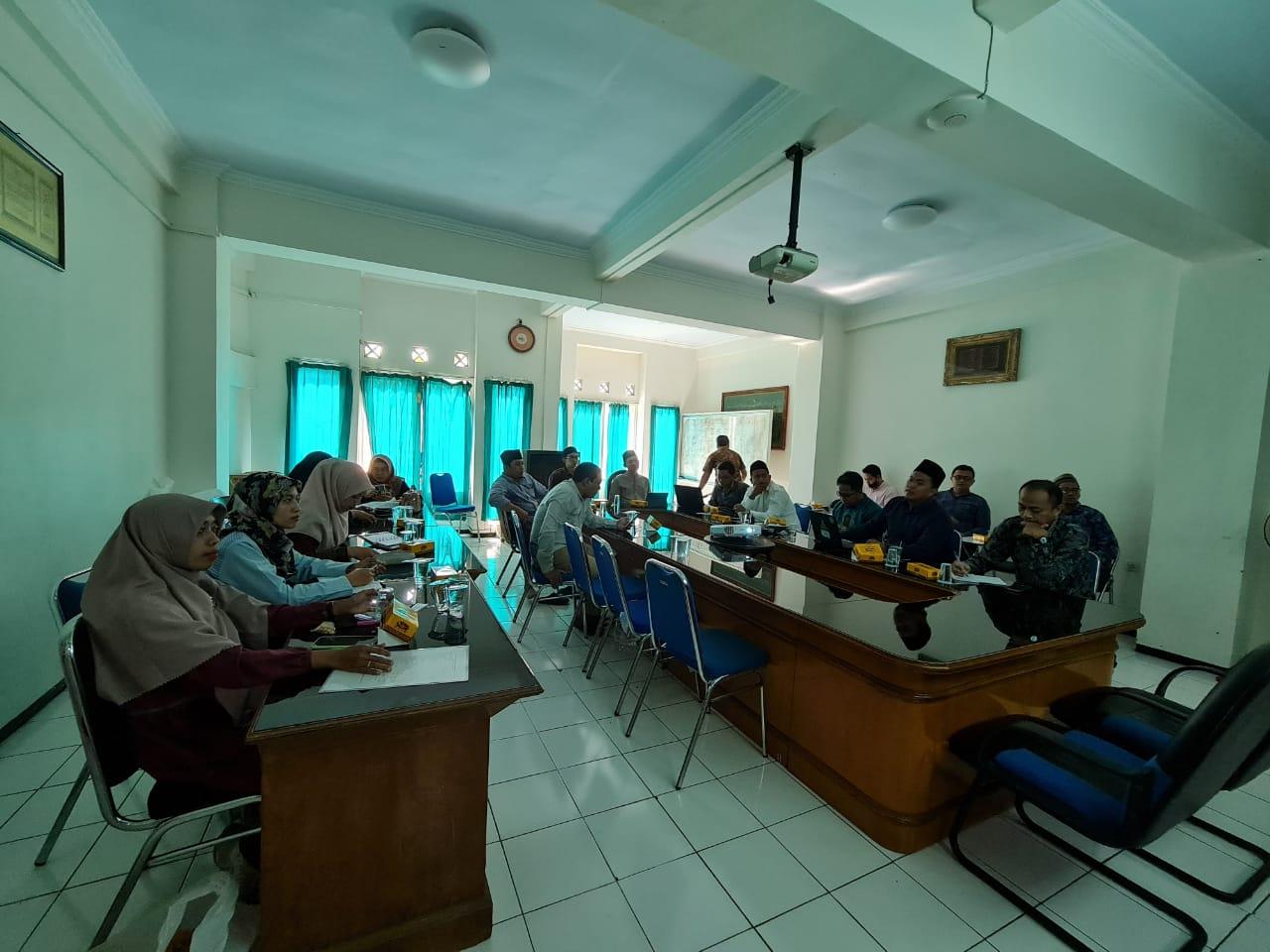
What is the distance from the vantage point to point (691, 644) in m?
2.10

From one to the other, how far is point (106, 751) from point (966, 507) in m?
5.55

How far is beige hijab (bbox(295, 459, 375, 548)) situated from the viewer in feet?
8.58

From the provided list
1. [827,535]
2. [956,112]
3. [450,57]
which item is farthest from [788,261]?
[450,57]

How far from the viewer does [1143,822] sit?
132 centimetres

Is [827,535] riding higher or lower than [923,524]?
lower

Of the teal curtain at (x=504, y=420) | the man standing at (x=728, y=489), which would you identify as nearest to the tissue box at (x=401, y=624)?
the man standing at (x=728, y=489)

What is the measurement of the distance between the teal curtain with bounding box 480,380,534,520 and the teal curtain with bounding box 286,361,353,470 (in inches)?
65.3

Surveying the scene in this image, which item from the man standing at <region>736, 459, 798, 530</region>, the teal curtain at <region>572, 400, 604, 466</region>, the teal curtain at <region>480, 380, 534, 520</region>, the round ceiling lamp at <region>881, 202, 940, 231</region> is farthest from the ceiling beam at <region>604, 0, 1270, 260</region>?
the teal curtain at <region>572, 400, 604, 466</region>

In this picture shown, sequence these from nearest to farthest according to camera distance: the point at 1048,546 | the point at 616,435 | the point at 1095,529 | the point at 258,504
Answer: the point at 258,504
the point at 1048,546
the point at 1095,529
the point at 616,435

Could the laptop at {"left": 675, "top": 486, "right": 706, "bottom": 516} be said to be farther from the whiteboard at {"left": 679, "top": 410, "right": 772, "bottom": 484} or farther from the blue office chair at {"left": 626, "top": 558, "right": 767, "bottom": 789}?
the whiteboard at {"left": 679, "top": 410, "right": 772, "bottom": 484}

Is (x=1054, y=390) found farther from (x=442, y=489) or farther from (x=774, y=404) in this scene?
(x=442, y=489)

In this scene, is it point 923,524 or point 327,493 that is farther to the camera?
point 923,524

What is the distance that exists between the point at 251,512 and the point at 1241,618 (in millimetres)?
5566

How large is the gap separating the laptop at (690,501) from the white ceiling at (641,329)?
319 cm
